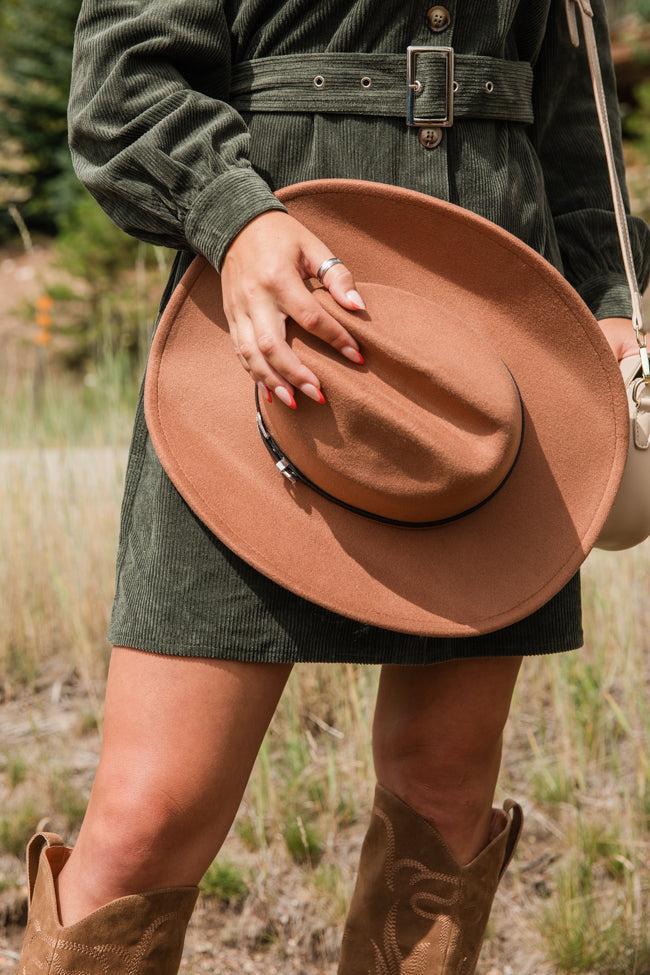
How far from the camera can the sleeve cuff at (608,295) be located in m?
1.39

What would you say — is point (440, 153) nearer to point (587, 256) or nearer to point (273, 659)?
point (587, 256)

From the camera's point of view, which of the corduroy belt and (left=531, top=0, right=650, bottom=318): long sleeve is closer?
the corduroy belt

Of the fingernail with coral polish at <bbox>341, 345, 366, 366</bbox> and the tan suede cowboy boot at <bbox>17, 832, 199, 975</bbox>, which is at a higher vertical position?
the fingernail with coral polish at <bbox>341, 345, 366, 366</bbox>

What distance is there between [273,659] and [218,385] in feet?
0.95

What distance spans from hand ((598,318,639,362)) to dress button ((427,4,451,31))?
0.43 m

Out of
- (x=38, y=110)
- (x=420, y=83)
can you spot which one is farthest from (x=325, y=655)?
(x=38, y=110)

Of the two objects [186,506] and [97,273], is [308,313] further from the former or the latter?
[97,273]

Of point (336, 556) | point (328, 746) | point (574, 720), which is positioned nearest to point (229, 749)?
point (336, 556)

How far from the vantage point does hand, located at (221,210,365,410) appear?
989 mm

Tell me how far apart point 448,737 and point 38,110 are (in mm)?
12905

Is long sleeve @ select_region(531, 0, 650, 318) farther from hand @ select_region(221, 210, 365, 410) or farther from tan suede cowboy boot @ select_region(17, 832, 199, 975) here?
tan suede cowboy boot @ select_region(17, 832, 199, 975)

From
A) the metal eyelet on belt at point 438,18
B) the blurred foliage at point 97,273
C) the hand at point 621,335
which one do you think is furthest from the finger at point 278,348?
the blurred foliage at point 97,273

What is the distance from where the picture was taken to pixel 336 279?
3.34 feet

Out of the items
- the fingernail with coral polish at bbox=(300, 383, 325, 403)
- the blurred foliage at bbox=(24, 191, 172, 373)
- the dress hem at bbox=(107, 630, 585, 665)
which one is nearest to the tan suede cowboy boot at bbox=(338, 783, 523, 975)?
the dress hem at bbox=(107, 630, 585, 665)
